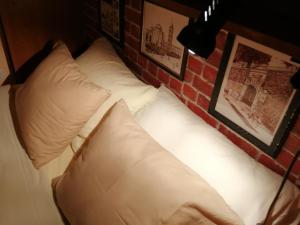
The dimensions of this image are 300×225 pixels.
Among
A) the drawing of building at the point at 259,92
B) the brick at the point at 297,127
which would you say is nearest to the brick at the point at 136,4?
the drawing of building at the point at 259,92

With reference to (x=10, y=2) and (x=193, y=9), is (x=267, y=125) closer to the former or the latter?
(x=193, y=9)

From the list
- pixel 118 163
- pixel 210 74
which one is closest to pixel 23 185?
pixel 118 163

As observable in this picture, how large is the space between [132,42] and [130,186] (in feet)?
3.17

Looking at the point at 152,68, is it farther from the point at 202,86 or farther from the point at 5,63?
the point at 5,63

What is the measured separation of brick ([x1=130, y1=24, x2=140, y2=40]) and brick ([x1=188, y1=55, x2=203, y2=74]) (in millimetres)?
428

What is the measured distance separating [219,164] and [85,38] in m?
1.64

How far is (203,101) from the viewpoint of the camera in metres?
1.22

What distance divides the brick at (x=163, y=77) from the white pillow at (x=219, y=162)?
22 cm

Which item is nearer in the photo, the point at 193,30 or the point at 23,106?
the point at 193,30

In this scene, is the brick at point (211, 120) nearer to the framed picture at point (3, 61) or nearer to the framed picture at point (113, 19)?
the framed picture at point (113, 19)

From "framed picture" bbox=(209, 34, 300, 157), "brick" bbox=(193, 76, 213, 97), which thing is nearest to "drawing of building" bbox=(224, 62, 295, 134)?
"framed picture" bbox=(209, 34, 300, 157)


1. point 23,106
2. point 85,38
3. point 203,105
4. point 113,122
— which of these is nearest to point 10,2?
point 85,38

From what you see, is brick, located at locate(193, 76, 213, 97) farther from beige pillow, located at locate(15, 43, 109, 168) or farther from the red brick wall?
beige pillow, located at locate(15, 43, 109, 168)

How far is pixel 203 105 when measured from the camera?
1.23 metres
